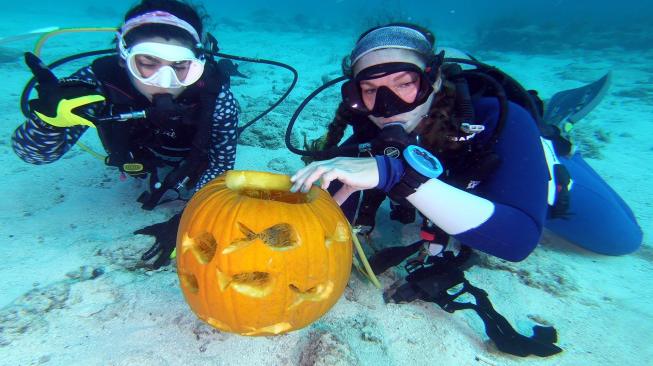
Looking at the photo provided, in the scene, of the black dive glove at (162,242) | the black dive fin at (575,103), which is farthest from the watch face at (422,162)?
the black dive fin at (575,103)

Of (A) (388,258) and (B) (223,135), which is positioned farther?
(B) (223,135)

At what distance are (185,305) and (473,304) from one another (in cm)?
191

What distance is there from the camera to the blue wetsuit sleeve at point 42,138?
2.96 metres

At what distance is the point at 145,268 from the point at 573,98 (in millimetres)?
6391

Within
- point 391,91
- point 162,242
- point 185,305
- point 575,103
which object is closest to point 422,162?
point 391,91

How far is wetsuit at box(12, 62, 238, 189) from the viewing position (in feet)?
9.84

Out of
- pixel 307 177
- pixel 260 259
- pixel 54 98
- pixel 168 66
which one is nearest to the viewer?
pixel 260 259

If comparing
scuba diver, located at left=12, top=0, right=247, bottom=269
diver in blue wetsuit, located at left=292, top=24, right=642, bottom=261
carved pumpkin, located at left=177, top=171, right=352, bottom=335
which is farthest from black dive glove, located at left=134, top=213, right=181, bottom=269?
diver in blue wetsuit, located at left=292, top=24, right=642, bottom=261

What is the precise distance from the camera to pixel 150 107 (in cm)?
293

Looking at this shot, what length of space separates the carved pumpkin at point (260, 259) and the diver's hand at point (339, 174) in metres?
0.12

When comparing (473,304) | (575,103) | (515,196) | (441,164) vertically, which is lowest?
(473,304)

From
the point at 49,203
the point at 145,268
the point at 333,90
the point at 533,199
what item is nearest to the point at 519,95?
the point at 533,199

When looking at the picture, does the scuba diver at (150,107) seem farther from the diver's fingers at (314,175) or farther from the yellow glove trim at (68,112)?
the diver's fingers at (314,175)

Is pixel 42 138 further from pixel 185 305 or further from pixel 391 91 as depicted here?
pixel 391 91
